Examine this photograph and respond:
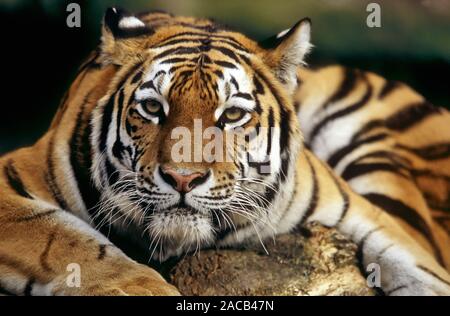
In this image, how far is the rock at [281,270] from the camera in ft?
9.61

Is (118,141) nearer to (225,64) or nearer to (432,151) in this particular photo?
(225,64)

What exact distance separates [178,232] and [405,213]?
115 centimetres

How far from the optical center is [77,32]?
→ 124 inches

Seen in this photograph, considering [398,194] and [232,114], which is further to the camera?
[398,194]

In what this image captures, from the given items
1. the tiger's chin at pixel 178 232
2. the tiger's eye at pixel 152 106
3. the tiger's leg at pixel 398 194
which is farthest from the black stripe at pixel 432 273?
the tiger's eye at pixel 152 106

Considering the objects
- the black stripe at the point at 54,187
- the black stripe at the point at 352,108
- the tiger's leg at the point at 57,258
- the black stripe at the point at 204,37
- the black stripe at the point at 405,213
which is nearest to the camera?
the tiger's leg at the point at 57,258

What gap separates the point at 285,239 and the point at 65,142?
105cm

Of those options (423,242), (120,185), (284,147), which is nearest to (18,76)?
(120,185)

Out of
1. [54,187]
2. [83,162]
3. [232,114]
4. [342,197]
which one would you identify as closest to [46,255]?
[54,187]

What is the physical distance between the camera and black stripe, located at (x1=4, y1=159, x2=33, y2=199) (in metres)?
2.97

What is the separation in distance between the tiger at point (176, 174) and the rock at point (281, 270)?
0.20ft

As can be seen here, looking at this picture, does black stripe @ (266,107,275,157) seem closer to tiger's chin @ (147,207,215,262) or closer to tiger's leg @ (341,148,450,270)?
tiger's chin @ (147,207,215,262)

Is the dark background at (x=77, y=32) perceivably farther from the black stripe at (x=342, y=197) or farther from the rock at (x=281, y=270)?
the rock at (x=281, y=270)
